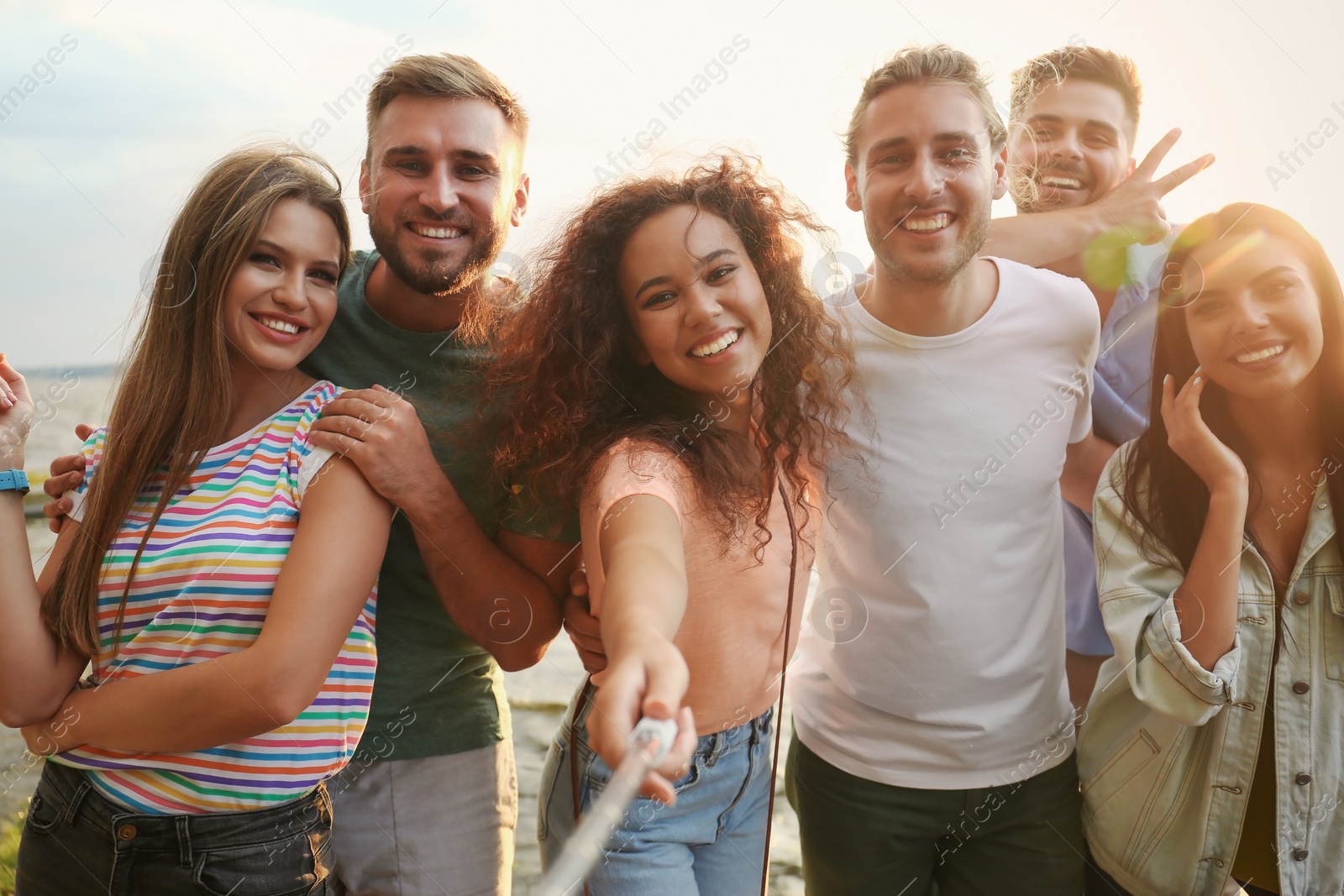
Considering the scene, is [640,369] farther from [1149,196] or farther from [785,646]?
[1149,196]

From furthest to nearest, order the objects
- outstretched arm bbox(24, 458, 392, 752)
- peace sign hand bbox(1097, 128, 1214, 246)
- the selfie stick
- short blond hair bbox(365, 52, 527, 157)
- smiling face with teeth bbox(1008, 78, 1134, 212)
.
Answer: smiling face with teeth bbox(1008, 78, 1134, 212), peace sign hand bbox(1097, 128, 1214, 246), short blond hair bbox(365, 52, 527, 157), outstretched arm bbox(24, 458, 392, 752), the selfie stick

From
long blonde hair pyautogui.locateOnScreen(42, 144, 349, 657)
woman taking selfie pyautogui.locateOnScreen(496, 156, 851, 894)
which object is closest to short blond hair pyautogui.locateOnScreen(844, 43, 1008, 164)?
woman taking selfie pyautogui.locateOnScreen(496, 156, 851, 894)

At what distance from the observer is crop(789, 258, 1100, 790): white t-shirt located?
7.23ft

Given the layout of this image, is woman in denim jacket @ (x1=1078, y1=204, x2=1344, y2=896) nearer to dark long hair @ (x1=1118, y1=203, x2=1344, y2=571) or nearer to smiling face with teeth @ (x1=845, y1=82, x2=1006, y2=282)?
dark long hair @ (x1=1118, y1=203, x2=1344, y2=571)

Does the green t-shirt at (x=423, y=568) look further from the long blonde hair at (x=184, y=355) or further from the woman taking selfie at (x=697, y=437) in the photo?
the long blonde hair at (x=184, y=355)

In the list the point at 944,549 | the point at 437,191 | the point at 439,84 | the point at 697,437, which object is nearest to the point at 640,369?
the point at 697,437

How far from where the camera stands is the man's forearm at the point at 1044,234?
8.61 feet

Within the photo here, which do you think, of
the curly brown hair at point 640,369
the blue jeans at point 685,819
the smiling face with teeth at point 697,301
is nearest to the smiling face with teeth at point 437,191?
the curly brown hair at point 640,369

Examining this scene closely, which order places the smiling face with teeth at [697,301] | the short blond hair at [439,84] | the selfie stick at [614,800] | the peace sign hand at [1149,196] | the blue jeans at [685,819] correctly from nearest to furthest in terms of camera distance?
the selfie stick at [614,800], the blue jeans at [685,819], the smiling face with teeth at [697,301], the short blond hair at [439,84], the peace sign hand at [1149,196]

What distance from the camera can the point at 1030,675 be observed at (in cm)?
226

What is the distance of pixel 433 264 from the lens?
2385 mm

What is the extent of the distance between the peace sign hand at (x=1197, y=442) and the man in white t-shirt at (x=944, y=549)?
0.25m

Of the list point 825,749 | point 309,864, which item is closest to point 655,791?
point 309,864

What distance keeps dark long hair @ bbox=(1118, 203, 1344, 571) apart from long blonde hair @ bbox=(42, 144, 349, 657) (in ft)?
6.60
